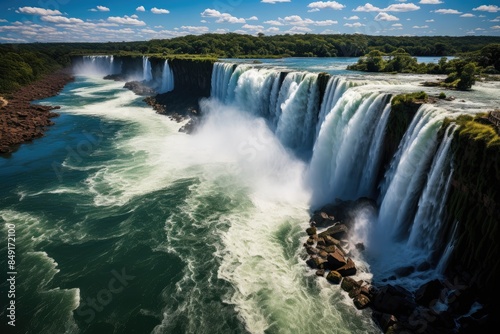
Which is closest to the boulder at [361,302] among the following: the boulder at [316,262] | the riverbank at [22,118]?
the boulder at [316,262]

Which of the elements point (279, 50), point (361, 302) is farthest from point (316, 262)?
point (279, 50)

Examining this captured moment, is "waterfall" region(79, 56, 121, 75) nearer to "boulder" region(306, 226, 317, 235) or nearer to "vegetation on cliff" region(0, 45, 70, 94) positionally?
"vegetation on cliff" region(0, 45, 70, 94)

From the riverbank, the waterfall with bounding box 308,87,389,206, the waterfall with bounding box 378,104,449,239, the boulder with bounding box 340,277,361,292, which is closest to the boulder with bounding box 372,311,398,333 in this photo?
the boulder with bounding box 340,277,361,292

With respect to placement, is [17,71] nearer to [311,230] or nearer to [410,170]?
[311,230]

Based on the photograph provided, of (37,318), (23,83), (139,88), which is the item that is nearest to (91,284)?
(37,318)

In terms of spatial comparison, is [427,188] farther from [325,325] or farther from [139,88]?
Answer: [139,88]

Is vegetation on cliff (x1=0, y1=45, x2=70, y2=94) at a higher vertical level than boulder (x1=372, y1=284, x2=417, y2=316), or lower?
higher
